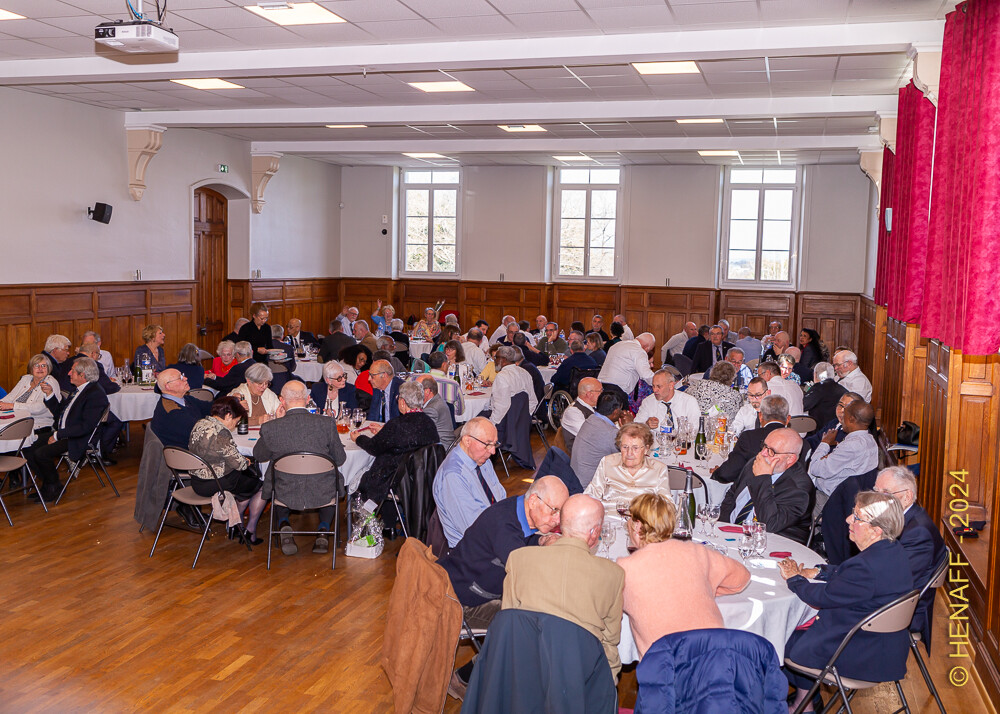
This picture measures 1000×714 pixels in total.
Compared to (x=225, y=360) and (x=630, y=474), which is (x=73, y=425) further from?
(x=630, y=474)

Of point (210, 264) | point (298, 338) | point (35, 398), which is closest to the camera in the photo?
point (35, 398)

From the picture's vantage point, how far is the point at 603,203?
18.4 metres

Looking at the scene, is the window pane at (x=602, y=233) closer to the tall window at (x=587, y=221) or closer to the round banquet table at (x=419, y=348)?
the tall window at (x=587, y=221)

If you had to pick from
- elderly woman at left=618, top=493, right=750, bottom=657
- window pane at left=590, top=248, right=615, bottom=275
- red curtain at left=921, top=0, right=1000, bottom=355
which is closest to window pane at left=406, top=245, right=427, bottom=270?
window pane at left=590, top=248, right=615, bottom=275

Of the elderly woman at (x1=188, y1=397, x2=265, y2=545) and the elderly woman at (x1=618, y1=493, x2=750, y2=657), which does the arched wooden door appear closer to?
the elderly woman at (x1=188, y1=397, x2=265, y2=545)

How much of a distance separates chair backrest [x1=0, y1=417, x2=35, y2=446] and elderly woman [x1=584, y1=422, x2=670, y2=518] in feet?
15.3

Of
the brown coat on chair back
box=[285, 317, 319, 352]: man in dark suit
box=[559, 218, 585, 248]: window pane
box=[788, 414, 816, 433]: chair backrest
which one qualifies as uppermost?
box=[559, 218, 585, 248]: window pane

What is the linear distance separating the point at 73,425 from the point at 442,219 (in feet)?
40.8

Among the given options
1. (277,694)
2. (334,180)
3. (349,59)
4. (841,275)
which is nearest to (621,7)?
(349,59)

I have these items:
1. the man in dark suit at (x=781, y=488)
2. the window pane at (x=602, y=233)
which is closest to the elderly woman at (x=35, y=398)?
the man in dark suit at (x=781, y=488)

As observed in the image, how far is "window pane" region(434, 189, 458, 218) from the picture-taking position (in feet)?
63.1

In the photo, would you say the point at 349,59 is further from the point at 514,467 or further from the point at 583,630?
the point at 583,630

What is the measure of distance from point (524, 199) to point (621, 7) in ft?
39.4

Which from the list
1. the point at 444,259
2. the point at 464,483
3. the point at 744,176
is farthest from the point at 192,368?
the point at 744,176
